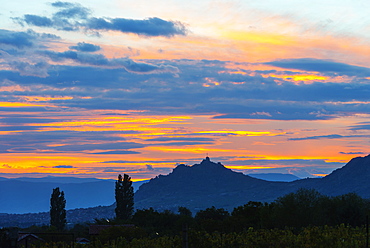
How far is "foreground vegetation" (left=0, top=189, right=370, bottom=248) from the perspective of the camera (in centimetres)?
4031

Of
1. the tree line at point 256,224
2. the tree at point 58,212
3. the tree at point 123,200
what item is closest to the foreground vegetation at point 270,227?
the tree line at point 256,224

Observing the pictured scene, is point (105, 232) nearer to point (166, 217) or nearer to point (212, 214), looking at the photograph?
point (166, 217)

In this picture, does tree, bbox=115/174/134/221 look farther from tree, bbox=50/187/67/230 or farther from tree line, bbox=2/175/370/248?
tree, bbox=50/187/67/230

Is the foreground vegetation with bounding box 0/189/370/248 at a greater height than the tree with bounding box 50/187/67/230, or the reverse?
the tree with bounding box 50/187/67/230

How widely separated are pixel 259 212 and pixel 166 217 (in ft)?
87.1

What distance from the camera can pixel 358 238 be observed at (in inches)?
1523

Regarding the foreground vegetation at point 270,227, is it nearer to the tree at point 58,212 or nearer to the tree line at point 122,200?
the tree line at point 122,200

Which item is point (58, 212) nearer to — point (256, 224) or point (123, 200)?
point (123, 200)

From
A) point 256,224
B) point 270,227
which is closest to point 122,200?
point 256,224

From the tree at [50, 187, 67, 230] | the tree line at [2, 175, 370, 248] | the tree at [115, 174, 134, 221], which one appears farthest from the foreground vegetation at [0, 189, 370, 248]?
the tree at [50, 187, 67, 230]

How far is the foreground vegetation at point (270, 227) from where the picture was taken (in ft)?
132

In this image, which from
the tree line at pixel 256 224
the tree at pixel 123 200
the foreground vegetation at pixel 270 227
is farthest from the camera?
the tree at pixel 123 200

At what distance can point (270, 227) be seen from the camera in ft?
306

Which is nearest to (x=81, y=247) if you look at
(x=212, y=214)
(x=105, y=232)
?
(x=105, y=232)
